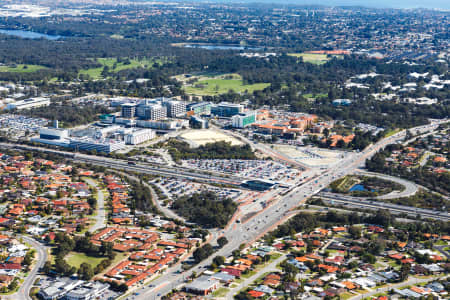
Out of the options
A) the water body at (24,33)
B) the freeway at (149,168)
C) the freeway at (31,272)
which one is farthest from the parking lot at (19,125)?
the water body at (24,33)

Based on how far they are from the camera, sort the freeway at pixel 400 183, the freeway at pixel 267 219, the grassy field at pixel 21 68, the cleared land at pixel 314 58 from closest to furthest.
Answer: the freeway at pixel 267 219
the freeway at pixel 400 183
the grassy field at pixel 21 68
the cleared land at pixel 314 58

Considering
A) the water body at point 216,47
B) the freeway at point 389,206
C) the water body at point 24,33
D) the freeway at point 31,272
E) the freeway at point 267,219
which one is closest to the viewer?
the freeway at point 31,272

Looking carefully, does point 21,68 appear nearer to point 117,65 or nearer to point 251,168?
point 117,65

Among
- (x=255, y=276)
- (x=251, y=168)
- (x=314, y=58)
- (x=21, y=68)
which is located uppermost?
(x=314, y=58)

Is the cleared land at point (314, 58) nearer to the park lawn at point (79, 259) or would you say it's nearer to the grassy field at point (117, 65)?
the grassy field at point (117, 65)

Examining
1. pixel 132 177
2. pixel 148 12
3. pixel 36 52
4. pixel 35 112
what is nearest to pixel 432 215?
pixel 132 177

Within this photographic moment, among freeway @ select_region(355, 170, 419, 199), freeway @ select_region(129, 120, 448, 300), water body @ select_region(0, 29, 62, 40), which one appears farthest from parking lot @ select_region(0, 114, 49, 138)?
water body @ select_region(0, 29, 62, 40)

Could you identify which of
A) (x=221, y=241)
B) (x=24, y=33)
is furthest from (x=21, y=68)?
(x=221, y=241)
